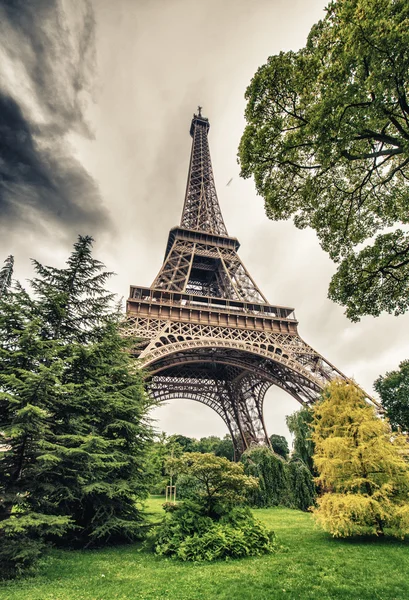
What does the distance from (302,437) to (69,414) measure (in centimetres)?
1461

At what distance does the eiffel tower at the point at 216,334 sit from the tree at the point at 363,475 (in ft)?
35.1

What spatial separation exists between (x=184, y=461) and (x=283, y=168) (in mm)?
8682

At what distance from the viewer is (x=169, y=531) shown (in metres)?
8.50

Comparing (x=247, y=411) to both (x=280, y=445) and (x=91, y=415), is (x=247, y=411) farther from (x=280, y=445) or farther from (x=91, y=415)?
(x=91, y=415)

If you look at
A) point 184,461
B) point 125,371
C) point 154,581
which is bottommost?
point 154,581

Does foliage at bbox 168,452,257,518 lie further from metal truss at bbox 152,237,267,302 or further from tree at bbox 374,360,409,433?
tree at bbox 374,360,409,433

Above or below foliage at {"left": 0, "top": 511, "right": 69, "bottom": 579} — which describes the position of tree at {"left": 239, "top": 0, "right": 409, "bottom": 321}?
above

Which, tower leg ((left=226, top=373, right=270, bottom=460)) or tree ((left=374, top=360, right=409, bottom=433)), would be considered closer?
tree ((left=374, top=360, right=409, bottom=433))

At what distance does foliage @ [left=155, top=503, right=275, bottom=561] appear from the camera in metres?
7.62

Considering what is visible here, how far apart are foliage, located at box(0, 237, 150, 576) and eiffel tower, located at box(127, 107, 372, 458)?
681cm

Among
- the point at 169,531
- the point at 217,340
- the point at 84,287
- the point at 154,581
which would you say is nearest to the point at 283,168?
the point at 84,287

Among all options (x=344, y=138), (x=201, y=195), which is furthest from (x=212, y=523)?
(x=201, y=195)

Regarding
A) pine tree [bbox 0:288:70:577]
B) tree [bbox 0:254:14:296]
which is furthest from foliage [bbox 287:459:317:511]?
tree [bbox 0:254:14:296]

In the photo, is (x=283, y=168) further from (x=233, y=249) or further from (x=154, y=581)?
(x=233, y=249)
